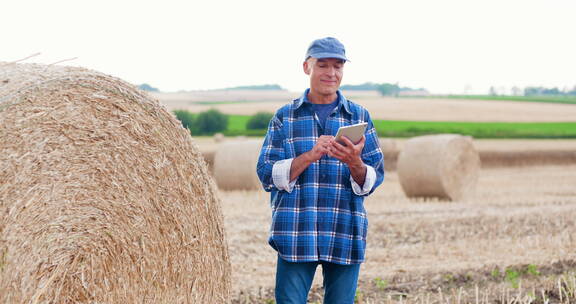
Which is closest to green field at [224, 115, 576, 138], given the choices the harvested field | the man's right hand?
the harvested field

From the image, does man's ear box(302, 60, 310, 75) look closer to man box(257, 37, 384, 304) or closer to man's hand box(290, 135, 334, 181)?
man box(257, 37, 384, 304)

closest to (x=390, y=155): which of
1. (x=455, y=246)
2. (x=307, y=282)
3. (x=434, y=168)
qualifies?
(x=434, y=168)

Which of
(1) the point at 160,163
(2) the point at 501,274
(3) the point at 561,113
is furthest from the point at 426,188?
(3) the point at 561,113

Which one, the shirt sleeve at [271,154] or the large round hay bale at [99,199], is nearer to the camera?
the large round hay bale at [99,199]

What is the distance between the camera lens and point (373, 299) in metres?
6.78

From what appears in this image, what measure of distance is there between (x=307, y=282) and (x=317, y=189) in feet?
1.79

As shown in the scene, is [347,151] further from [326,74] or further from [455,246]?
[455,246]

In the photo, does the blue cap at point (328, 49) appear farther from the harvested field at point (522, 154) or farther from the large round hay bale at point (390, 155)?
the harvested field at point (522, 154)

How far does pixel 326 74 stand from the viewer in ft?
15.1

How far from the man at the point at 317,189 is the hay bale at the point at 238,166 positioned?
38.2 feet

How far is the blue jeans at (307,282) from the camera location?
15.2 ft

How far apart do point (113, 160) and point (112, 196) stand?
0.72 feet

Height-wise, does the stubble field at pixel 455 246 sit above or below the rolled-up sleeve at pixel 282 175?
below

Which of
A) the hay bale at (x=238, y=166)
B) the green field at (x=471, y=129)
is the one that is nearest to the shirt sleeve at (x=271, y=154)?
the hay bale at (x=238, y=166)
